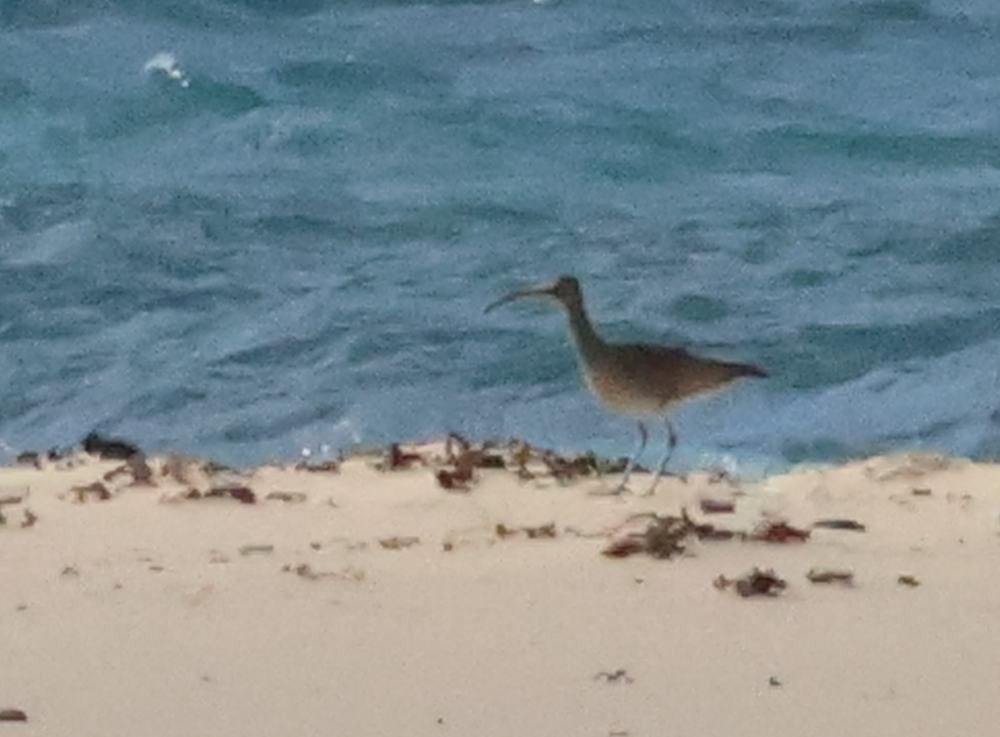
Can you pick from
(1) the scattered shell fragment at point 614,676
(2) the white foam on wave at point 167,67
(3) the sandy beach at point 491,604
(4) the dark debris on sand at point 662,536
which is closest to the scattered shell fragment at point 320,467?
(3) the sandy beach at point 491,604

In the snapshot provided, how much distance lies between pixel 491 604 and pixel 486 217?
25.6ft

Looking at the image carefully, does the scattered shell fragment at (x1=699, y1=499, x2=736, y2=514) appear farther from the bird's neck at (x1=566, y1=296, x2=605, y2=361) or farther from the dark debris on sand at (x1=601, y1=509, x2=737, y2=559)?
the bird's neck at (x1=566, y1=296, x2=605, y2=361)

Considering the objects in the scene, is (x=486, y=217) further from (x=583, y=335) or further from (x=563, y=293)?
(x=583, y=335)

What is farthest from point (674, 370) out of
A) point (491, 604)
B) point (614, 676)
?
point (614, 676)

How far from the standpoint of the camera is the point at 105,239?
11297 mm

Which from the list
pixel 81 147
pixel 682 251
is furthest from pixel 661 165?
pixel 81 147

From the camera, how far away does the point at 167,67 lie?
A: 49.2ft

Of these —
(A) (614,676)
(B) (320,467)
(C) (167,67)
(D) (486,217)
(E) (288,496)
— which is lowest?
(D) (486,217)

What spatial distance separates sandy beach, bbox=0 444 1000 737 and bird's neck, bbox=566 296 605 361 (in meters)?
0.38

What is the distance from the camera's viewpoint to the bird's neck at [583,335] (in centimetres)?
562

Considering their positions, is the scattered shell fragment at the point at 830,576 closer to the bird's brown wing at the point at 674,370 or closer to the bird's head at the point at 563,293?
the bird's brown wing at the point at 674,370

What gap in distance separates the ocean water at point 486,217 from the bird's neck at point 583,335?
1.29 m

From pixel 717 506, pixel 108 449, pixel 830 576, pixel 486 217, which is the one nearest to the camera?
pixel 830 576

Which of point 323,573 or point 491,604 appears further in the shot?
point 323,573
